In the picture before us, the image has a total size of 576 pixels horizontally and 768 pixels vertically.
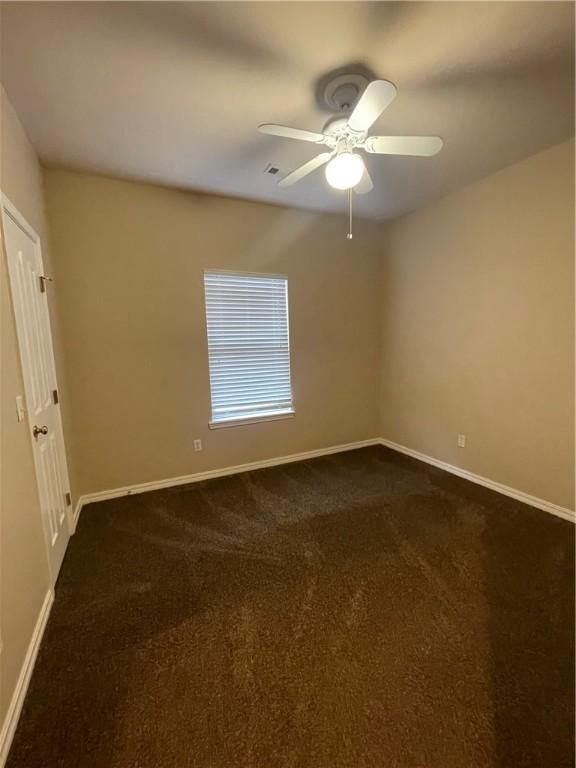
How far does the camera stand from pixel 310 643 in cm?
159

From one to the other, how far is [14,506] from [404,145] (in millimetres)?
2540

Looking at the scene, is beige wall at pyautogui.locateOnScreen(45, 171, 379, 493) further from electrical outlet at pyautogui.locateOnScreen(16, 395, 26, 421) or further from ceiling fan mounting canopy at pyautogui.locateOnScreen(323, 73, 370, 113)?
ceiling fan mounting canopy at pyautogui.locateOnScreen(323, 73, 370, 113)

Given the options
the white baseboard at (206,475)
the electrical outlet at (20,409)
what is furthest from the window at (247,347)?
the electrical outlet at (20,409)

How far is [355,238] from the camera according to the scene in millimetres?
3982

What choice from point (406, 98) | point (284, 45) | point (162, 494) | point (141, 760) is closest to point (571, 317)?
point (406, 98)

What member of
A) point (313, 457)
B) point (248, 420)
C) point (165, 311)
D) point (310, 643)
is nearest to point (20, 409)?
point (165, 311)

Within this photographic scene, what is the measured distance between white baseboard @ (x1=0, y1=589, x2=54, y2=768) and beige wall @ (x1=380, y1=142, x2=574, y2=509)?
11.2 ft

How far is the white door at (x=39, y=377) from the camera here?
177cm

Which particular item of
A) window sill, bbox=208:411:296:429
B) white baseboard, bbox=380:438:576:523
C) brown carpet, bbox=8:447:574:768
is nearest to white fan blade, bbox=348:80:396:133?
brown carpet, bbox=8:447:574:768

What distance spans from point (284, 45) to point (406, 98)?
790mm

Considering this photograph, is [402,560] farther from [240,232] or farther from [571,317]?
[240,232]

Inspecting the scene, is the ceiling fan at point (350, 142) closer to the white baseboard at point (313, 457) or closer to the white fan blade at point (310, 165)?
the white fan blade at point (310, 165)

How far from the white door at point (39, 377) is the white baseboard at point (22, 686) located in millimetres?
282

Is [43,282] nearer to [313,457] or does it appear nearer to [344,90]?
[344,90]
